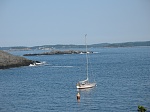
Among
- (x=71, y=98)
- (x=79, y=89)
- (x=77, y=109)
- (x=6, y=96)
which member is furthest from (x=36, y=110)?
(x=79, y=89)

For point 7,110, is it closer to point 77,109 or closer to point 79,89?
point 77,109

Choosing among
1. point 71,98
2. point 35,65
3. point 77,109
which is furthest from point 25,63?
point 77,109

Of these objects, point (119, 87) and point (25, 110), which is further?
point (119, 87)

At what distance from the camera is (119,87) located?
66938 millimetres

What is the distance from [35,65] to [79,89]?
248ft

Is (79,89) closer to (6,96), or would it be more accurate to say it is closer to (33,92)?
(33,92)

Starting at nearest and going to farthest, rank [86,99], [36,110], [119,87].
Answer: [36,110] → [86,99] → [119,87]

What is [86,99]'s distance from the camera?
56344 millimetres

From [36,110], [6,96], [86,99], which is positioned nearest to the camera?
[36,110]

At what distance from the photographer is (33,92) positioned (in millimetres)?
65000

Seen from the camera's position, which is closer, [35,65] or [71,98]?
[71,98]

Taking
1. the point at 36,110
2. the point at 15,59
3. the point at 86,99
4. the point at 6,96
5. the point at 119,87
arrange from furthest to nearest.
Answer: the point at 15,59, the point at 119,87, the point at 6,96, the point at 86,99, the point at 36,110

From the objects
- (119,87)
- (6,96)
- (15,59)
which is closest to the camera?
(6,96)

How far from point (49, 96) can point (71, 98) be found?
4.44 meters
